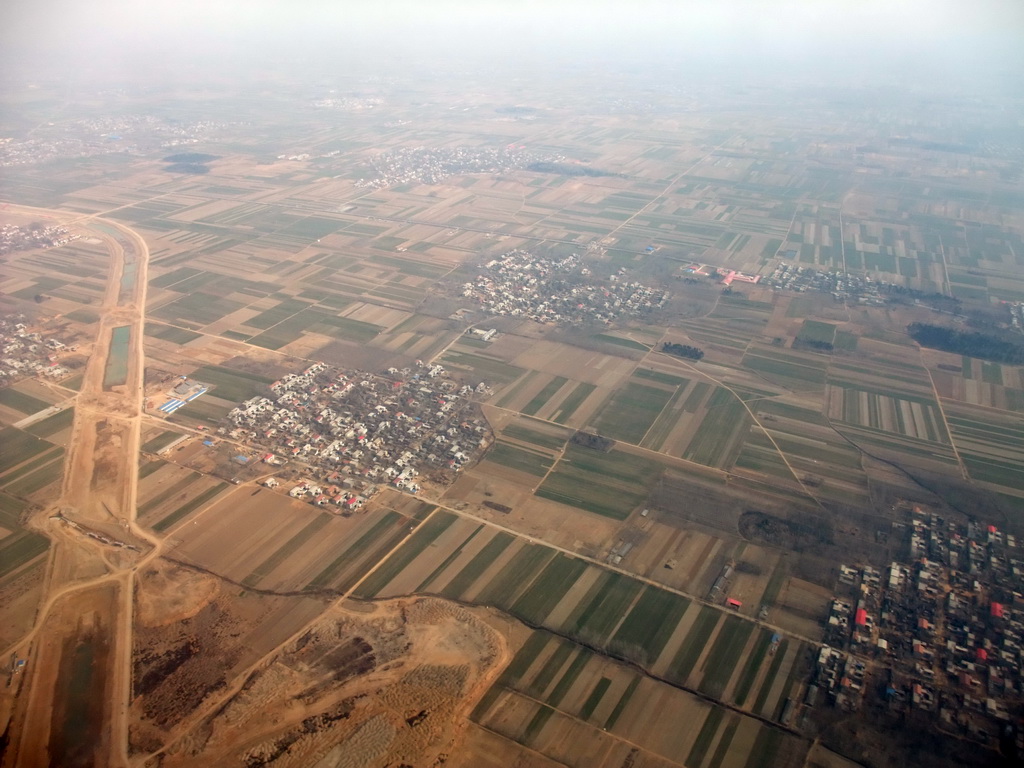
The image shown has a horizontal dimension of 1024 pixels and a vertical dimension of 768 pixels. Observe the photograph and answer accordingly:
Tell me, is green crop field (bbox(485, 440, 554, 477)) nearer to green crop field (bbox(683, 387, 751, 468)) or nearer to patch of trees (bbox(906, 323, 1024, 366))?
green crop field (bbox(683, 387, 751, 468))

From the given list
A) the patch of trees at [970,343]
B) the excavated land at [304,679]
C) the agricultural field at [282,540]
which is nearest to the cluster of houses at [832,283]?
the patch of trees at [970,343]

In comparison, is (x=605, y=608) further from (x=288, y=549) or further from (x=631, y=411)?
(x=631, y=411)

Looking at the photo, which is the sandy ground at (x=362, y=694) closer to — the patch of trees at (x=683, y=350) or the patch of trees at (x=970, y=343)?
the patch of trees at (x=683, y=350)

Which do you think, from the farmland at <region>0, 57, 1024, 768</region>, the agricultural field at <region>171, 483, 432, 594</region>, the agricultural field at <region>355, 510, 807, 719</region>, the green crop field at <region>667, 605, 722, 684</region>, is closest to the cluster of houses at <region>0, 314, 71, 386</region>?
the farmland at <region>0, 57, 1024, 768</region>

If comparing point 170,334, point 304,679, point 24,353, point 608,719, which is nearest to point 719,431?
point 608,719

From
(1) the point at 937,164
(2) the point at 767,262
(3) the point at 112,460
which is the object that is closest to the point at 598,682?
(3) the point at 112,460

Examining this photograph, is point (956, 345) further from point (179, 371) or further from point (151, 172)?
point (151, 172)
